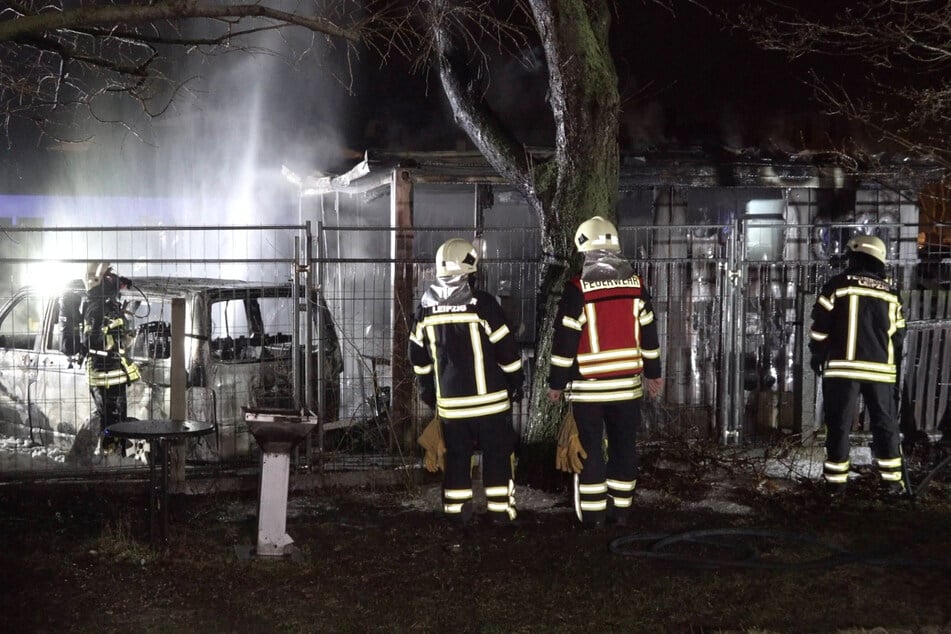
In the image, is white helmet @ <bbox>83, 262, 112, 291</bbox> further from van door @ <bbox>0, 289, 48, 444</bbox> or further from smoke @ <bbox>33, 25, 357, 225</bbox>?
smoke @ <bbox>33, 25, 357, 225</bbox>

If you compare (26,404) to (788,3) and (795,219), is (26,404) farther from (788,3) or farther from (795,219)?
(788,3)

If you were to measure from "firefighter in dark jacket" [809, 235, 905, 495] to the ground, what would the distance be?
31 cm

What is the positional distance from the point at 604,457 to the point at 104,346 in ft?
14.6

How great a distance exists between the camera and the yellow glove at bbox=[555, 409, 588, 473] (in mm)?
6242

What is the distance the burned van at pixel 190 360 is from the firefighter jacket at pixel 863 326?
409 cm

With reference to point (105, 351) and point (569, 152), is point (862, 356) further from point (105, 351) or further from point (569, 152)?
point (105, 351)

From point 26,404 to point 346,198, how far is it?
195 inches

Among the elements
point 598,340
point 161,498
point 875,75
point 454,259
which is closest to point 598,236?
point 598,340

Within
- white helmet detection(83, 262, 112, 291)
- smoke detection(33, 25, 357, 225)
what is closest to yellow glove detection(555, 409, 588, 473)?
white helmet detection(83, 262, 112, 291)

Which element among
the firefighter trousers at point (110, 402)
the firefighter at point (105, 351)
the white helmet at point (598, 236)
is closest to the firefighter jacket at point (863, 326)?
the white helmet at point (598, 236)

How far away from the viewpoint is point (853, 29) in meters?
8.60

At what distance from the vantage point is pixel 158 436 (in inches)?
216

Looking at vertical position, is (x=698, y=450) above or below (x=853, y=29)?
below

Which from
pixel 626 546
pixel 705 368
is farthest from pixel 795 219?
pixel 626 546
